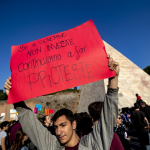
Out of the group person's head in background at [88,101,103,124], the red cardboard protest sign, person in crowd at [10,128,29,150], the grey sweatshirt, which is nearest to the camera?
the grey sweatshirt

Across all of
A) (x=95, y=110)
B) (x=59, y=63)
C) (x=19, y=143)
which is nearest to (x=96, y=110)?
(x=95, y=110)

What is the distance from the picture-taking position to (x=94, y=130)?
1084mm

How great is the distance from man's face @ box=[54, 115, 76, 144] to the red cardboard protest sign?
319mm

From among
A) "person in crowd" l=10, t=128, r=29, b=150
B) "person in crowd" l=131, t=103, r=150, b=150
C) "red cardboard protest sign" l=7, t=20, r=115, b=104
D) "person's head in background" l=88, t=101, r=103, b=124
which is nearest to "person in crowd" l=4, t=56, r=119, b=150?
"red cardboard protest sign" l=7, t=20, r=115, b=104

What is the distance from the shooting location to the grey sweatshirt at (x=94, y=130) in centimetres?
102

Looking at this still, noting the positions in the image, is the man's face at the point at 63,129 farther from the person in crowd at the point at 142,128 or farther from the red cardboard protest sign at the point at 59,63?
the person in crowd at the point at 142,128

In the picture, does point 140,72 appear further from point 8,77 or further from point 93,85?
point 8,77

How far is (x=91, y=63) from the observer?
1.34m

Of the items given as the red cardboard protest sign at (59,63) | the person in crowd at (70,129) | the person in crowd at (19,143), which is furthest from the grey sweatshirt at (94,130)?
the person in crowd at (19,143)

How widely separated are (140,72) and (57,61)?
1203 centimetres

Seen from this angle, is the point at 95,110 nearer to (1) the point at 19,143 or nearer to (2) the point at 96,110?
(2) the point at 96,110

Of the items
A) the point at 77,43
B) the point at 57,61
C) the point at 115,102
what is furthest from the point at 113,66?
the point at 57,61

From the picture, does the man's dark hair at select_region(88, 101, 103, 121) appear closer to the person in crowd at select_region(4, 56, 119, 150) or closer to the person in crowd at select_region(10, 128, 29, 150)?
the person in crowd at select_region(4, 56, 119, 150)

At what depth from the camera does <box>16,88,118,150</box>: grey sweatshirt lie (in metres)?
1.02
